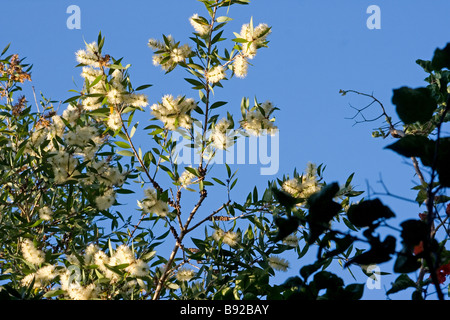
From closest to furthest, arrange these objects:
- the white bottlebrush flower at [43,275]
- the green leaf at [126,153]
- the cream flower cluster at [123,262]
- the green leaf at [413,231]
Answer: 1. the green leaf at [413,231]
2. the cream flower cluster at [123,262]
3. the white bottlebrush flower at [43,275]
4. the green leaf at [126,153]

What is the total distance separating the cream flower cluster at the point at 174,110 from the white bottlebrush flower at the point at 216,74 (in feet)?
0.66

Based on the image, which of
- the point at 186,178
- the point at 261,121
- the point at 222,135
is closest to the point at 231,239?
the point at 186,178

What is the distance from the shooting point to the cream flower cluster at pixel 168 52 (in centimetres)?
295

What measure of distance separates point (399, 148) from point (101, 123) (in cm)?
282

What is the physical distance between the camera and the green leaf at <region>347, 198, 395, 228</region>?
103 cm

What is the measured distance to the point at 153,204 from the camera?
2680 millimetres

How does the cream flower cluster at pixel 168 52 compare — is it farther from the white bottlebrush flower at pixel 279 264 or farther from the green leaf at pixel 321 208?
the green leaf at pixel 321 208

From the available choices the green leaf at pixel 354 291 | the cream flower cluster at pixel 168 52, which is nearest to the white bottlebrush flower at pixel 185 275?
the cream flower cluster at pixel 168 52

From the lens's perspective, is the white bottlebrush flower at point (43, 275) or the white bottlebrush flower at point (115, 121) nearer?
the white bottlebrush flower at point (43, 275)

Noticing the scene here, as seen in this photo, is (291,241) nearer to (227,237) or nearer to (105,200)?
(227,237)

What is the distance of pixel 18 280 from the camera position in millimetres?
2912

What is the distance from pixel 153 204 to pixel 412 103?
71.1 inches
